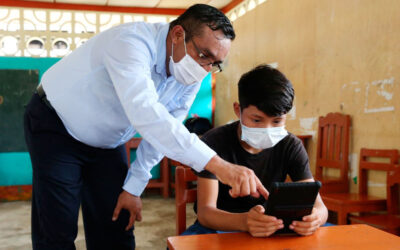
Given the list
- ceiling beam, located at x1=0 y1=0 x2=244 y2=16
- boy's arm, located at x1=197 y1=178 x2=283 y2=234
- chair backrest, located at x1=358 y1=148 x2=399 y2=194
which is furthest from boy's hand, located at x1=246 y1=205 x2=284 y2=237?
ceiling beam, located at x1=0 y1=0 x2=244 y2=16

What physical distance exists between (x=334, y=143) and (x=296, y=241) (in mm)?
2544

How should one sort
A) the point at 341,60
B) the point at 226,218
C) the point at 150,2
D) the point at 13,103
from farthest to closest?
1. the point at 150,2
2. the point at 13,103
3. the point at 341,60
4. the point at 226,218

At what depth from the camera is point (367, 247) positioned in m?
0.97

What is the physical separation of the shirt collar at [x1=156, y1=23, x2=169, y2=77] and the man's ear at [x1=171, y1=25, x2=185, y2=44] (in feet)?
0.10

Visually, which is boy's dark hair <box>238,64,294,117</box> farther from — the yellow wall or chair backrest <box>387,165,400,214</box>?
the yellow wall

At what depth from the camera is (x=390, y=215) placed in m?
2.67

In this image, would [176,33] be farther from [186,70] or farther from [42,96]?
[42,96]

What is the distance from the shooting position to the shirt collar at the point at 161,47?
4.46 feet

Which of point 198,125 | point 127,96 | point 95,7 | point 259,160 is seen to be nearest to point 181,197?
point 259,160

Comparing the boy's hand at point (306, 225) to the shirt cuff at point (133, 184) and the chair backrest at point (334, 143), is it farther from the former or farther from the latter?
the chair backrest at point (334, 143)

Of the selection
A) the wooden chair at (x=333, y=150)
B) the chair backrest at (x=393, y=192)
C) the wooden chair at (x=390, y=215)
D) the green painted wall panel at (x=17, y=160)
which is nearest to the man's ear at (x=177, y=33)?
the wooden chair at (x=390, y=215)

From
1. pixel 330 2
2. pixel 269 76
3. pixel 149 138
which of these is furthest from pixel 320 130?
pixel 149 138

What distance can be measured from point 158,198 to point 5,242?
235cm

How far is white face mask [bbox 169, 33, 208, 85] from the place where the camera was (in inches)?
53.2
